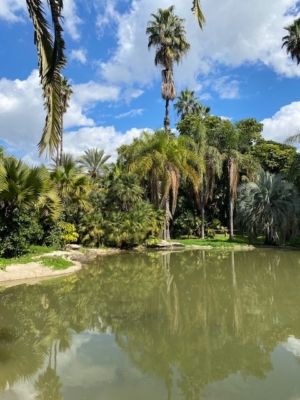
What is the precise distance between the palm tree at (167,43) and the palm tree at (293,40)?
7349 mm

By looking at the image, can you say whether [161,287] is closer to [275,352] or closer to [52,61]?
[275,352]

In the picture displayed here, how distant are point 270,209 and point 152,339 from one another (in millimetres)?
18563

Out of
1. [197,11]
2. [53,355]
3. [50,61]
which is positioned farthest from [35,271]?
[197,11]

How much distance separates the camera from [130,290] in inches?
420

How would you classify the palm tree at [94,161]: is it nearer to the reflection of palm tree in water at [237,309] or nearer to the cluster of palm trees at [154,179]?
the cluster of palm trees at [154,179]

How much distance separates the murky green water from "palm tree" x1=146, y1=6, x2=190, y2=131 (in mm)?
18109

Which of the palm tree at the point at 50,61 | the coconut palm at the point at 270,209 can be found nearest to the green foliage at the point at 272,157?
the coconut palm at the point at 270,209

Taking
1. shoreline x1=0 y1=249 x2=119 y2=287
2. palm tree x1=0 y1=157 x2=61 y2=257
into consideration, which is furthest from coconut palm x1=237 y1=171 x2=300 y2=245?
palm tree x1=0 y1=157 x2=61 y2=257

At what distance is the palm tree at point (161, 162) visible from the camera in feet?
77.0

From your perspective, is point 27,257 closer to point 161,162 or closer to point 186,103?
point 161,162

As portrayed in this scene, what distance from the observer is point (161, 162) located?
916 inches

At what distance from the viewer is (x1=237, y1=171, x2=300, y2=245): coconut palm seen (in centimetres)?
2275

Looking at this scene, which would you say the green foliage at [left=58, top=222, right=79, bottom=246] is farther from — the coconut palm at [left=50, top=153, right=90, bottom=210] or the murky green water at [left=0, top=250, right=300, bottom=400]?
the murky green water at [left=0, top=250, right=300, bottom=400]

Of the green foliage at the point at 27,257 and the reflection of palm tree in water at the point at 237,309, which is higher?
the green foliage at the point at 27,257
